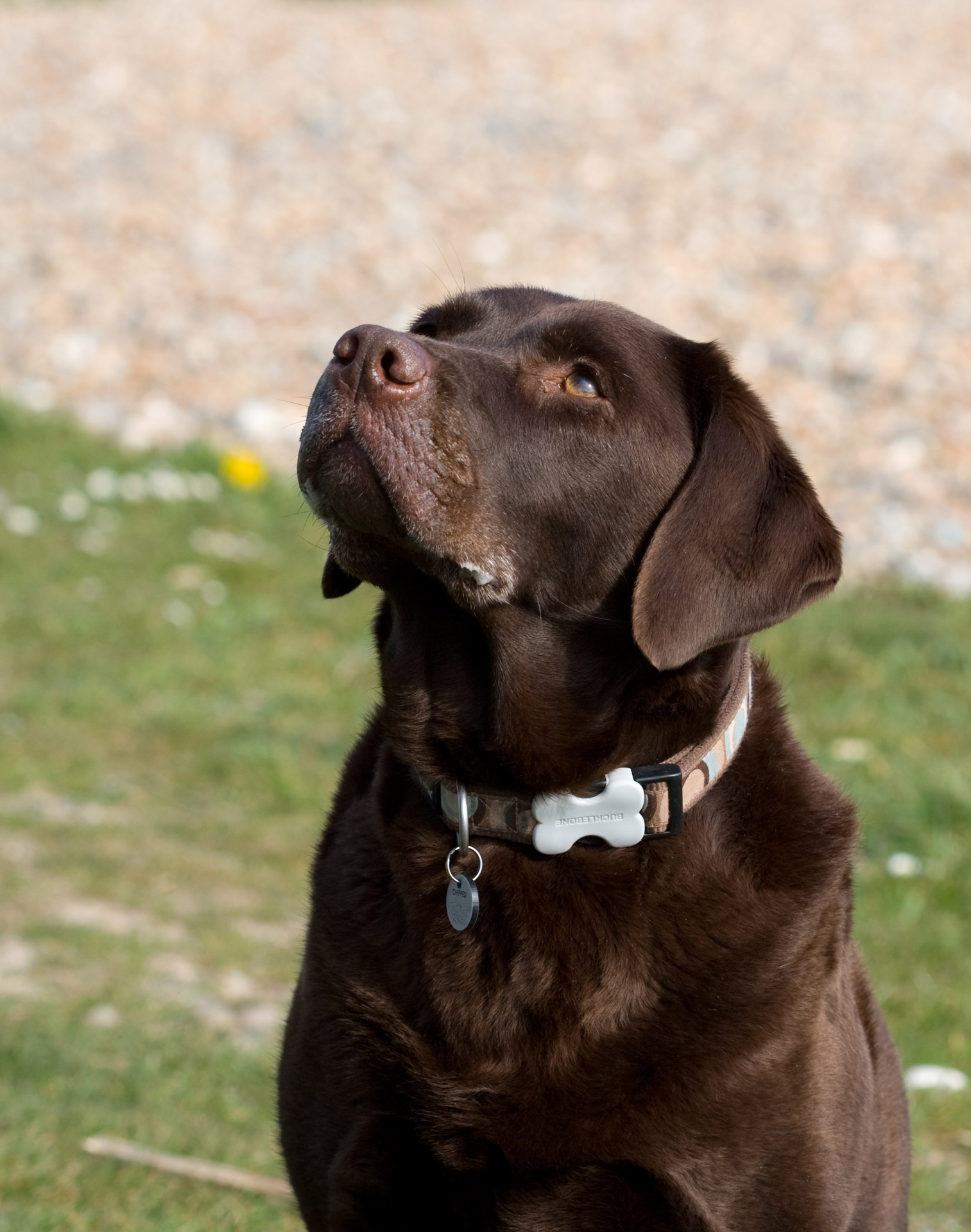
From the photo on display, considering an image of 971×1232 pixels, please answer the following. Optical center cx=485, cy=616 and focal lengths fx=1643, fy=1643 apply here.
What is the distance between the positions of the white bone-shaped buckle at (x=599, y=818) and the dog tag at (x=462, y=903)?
0.15 m

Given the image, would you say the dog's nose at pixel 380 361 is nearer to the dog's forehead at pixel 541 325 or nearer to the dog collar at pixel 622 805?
the dog's forehead at pixel 541 325

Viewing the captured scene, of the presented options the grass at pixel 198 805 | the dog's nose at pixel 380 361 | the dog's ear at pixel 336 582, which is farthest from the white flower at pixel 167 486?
the dog's nose at pixel 380 361

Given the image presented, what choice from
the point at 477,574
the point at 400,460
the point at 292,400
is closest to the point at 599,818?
the point at 477,574

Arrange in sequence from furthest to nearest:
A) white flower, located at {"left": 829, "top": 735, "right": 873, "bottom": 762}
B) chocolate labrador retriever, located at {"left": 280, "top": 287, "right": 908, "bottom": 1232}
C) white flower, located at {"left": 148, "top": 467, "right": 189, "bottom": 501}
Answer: white flower, located at {"left": 148, "top": 467, "right": 189, "bottom": 501}
white flower, located at {"left": 829, "top": 735, "right": 873, "bottom": 762}
chocolate labrador retriever, located at {"left": 280, "top": 287, "right": 908, "bottom": 1232}

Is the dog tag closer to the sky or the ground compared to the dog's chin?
closer to the ground

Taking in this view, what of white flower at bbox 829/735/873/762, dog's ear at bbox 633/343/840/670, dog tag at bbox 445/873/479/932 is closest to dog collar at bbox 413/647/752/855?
dog tag at bbox 445/873/479/932

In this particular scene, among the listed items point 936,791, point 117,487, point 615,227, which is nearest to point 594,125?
point 615,227

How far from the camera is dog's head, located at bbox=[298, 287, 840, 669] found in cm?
286

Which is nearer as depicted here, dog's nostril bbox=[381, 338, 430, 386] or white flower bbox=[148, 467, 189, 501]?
dog's nostril bbox=[381, 338, 430, 386]

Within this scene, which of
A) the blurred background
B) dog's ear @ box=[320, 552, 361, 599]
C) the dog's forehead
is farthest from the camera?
the blurred background

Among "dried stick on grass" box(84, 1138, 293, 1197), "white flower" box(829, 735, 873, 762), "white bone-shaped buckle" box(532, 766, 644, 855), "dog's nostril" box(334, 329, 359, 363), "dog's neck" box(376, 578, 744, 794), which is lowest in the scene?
"dried stick on grass" box(84, 1138, 293, 1197)

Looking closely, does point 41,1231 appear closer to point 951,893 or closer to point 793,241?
point 951,893

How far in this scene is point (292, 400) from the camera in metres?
8.21

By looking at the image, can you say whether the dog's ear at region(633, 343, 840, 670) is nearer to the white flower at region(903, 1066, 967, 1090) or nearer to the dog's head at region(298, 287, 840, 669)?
the dog's head at region(298, 287, 840, 669)
